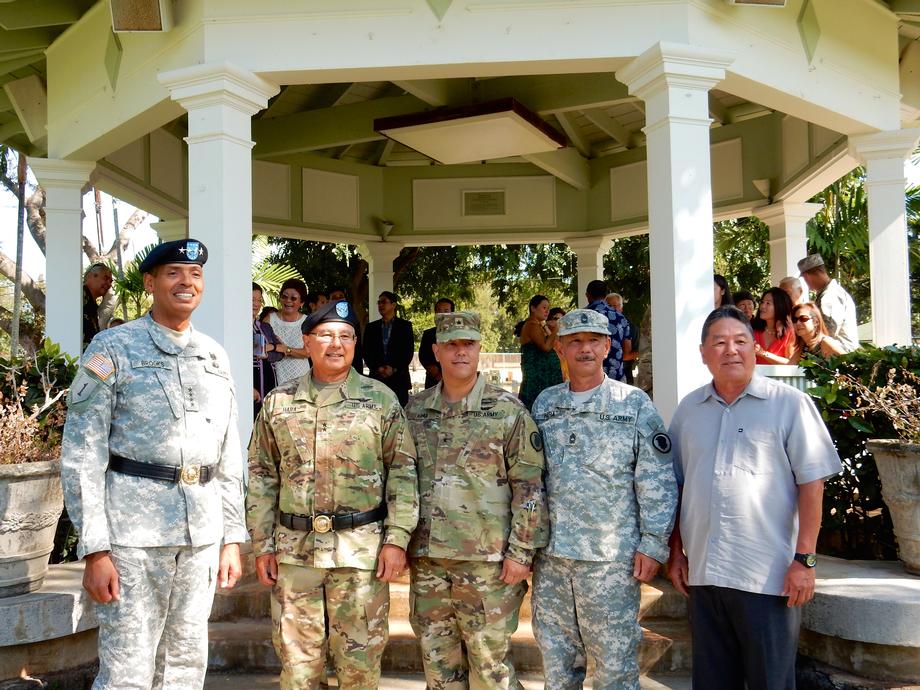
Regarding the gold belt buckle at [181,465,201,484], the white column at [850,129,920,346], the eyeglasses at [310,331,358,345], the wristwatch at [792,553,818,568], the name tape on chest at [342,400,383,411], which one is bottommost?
the wristwatch at [792,553,818,568]

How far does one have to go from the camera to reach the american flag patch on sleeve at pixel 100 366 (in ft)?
8.87

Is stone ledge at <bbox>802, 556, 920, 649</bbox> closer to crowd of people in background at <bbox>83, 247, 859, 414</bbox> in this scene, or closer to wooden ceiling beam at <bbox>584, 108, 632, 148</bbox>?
crowd of people in background at <bbox>83, 247, 859, 414</bbox>

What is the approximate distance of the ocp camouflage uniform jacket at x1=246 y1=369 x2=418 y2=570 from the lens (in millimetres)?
2953

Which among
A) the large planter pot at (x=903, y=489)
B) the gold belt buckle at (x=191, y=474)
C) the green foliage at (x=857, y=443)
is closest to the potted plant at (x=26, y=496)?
the gold belt buckle at (x=191, y=474)

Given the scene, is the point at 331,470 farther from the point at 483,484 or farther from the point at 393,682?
the point at 393,682

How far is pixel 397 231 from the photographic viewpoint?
34.2 ft

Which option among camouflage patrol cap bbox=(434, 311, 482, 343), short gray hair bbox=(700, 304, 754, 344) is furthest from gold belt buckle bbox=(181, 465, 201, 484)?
short gray hair bbox=(700, 304, 754, 344)

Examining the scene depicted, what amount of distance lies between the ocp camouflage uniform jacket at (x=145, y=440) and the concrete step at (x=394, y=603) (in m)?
1.34

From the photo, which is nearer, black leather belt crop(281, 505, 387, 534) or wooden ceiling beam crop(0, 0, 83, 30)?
black leather belt crop(281, 505, 387, 534)

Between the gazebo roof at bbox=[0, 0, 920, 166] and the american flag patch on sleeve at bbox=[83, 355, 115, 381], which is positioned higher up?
the gazebo roof at bbox=[0, 0, 920, 166]

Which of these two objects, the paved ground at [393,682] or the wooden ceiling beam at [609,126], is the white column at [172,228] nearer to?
the wooden ceiling beam at [609,126]

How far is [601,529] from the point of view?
9.59 ft

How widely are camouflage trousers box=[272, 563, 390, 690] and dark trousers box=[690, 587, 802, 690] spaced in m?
1.22

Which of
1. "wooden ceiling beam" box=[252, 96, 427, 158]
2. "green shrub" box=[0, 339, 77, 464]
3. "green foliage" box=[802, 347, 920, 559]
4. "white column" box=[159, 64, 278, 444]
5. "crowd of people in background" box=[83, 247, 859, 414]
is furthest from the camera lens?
"wooden ceiling beam" box=[252, 96, 427, 158]
